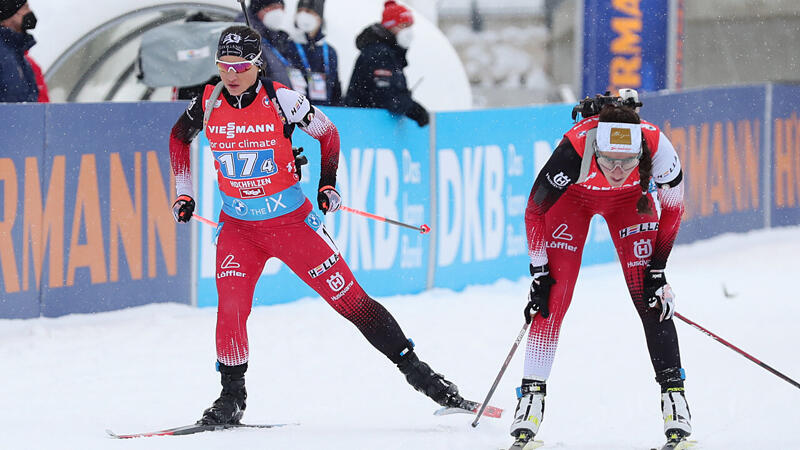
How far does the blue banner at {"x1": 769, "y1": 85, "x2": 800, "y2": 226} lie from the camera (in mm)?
14828

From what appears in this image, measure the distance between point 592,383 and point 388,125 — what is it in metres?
3.66

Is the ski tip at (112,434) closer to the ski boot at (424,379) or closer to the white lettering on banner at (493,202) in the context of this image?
the ski boot at (424,379)

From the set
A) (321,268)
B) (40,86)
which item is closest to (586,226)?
(321,268)

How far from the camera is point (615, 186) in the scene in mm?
5516

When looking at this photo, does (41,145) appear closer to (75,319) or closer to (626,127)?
(75,319)

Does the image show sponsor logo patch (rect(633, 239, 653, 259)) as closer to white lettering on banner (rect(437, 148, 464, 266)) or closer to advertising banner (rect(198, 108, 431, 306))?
advertising banner (rect(198, 108, 431, 306))

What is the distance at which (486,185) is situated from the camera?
36.4 feet

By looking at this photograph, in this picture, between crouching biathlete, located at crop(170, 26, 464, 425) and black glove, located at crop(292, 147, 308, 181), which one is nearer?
crouching biathlete, located at crop(170, 26, 464, 425)

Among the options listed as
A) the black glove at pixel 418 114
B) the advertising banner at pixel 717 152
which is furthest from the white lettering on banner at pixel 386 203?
the advertising banner at pixel 717 152

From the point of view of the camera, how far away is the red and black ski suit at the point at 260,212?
19.1 feet

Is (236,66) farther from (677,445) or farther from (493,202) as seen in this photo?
(493,202)

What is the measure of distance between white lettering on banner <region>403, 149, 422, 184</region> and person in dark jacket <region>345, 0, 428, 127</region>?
0.36m

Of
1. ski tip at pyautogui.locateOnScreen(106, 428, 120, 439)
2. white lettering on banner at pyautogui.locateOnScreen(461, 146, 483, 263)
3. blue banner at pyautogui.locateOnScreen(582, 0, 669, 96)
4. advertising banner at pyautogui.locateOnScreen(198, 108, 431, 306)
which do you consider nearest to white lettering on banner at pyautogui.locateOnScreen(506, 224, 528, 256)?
white lettering on banner at pyautogui.locateOnScreen(461, 146, 483, 263)

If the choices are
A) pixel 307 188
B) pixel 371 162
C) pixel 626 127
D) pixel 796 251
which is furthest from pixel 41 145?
pixel 796 251
